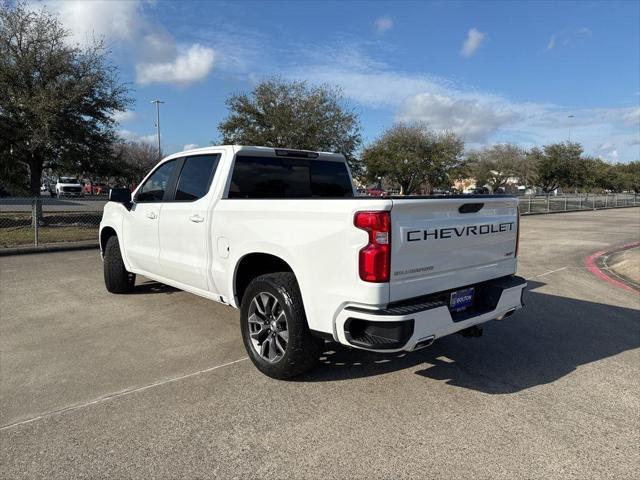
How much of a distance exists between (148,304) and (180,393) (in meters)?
2.88

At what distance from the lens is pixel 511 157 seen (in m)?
53.9

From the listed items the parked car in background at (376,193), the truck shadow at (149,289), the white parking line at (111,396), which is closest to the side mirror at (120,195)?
the truck shadow at (149,289)

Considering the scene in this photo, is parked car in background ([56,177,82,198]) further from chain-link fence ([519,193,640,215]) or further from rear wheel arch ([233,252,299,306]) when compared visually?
rear wheel arch ([233,252,299,306])

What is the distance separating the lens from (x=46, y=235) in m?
13.2

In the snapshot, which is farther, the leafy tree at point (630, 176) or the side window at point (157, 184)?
the leafy tree at point (630, 176)

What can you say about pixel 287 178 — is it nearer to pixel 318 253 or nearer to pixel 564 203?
pixel 318 253

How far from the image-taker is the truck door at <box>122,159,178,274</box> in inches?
217

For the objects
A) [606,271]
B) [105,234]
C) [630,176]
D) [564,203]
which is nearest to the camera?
[105,234]

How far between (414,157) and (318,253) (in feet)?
117

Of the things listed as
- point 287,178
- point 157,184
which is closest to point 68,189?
point 157,184

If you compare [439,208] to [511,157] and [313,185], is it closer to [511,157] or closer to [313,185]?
[313,185]

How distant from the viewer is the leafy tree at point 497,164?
53719 millimetres

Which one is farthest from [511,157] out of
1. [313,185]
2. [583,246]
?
[313,185]

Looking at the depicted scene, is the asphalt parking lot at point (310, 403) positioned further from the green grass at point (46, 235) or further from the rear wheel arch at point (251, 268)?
the green grass at point (46, 235)
